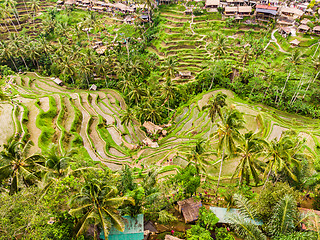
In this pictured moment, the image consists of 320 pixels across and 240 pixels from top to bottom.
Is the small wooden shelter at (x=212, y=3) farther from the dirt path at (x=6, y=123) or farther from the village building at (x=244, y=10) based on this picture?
the dirt path at (x=6, y=123)

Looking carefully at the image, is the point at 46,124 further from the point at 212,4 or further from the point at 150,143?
the point at 212,4

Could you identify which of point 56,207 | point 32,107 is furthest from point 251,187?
point 32,107

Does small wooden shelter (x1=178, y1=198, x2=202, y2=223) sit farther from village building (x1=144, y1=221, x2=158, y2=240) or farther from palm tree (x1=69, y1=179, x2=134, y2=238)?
palm tree (x1=69, y1=179, x2=134, y2=238)

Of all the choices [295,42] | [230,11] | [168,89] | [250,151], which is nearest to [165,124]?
[168,89]

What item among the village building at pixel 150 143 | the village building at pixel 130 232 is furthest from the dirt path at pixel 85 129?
the village building at pixel 130 232

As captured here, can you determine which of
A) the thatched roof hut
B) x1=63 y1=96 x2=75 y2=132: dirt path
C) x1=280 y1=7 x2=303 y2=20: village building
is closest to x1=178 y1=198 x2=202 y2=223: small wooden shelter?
the thatched roof hut

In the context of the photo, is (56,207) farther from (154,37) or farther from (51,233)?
(154,37)
